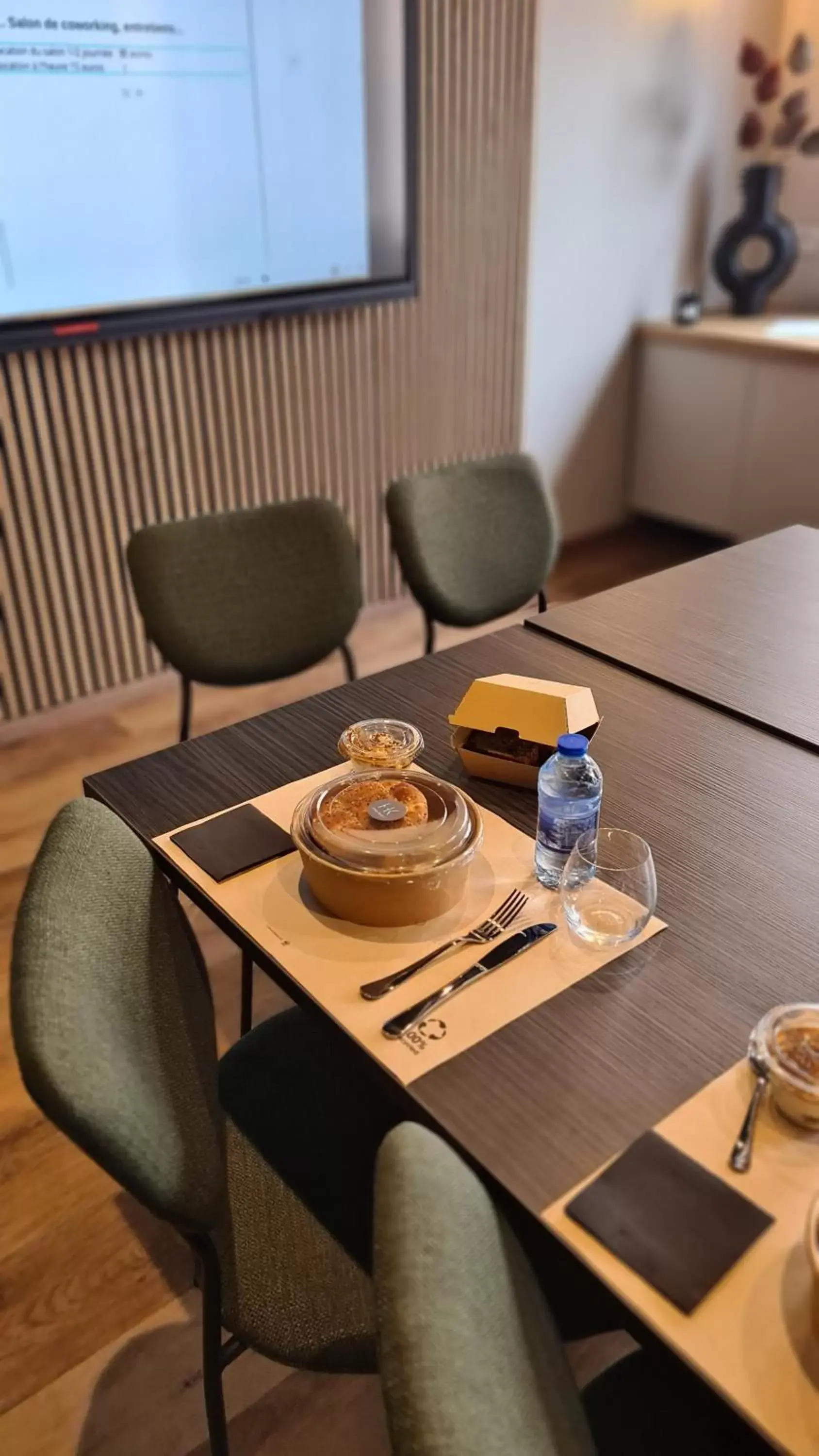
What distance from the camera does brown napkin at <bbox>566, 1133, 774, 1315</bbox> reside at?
0.72 meters

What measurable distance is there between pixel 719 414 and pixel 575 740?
2.96 m

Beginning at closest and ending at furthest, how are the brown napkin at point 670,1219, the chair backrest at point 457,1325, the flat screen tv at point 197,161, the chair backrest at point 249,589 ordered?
1. the chair backrest at point 457,1325
2. the brown napkin at point 670,1219
3. the chair backrest at point 249,589
4. the flat screen tv at point 197,161

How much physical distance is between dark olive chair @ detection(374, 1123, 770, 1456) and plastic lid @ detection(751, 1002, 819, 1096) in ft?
0.74

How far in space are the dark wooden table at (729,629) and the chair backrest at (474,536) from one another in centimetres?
39

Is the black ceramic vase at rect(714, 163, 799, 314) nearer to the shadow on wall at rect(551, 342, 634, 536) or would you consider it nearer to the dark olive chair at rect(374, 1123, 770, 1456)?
the shadow on wall at rect(551, 342, 634, 536)

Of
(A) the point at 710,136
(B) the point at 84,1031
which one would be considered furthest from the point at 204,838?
(A) the point at 710,136

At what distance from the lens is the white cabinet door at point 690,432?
12.0ft

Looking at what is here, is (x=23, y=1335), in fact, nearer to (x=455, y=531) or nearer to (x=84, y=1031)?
(x=84, y=1031)

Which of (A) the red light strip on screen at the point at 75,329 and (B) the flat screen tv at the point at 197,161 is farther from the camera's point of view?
(A) the red light strip on screen at the point at 75,329

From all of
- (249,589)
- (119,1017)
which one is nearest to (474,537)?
(249,589)

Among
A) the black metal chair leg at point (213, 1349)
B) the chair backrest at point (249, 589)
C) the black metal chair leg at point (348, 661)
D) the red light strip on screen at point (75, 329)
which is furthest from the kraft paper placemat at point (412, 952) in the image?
the red light strip on screen at point (75, 329)

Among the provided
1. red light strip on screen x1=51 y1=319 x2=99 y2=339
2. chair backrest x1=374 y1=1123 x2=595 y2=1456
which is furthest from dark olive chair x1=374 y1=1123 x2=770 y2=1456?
red light strip on screen x1=51 y1=319 x2=99 y2=339

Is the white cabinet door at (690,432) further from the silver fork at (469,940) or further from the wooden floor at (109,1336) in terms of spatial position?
the silver fork at (469,940)

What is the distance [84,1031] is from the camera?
86cm
